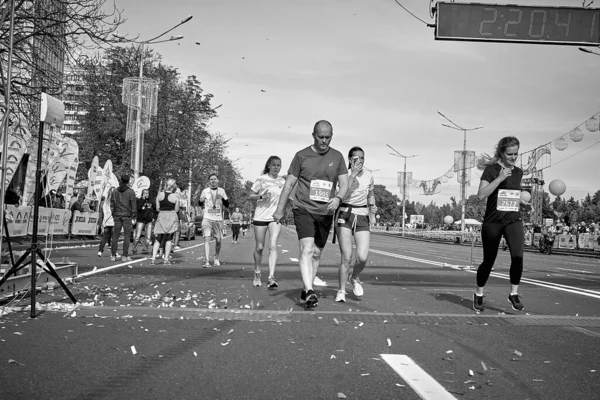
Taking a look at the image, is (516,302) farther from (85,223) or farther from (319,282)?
(85,223)

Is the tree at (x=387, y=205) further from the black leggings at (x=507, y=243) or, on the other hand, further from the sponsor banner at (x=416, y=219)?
the black leggings at (x=507, y=243)

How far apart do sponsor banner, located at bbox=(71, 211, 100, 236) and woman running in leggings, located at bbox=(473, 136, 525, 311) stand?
17243 mm

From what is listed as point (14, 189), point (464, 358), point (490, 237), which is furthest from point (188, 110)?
point (464, 358)

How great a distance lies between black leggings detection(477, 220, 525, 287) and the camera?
22.8 feet

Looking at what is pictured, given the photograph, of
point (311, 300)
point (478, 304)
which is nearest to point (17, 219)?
point (311, 300)

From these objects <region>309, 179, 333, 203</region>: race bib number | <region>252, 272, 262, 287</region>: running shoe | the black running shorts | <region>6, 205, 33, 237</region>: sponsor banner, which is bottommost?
<region>252, 272, 262, 287</region>: running shoe

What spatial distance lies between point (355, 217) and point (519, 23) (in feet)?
20.1

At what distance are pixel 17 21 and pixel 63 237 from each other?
12097 mm

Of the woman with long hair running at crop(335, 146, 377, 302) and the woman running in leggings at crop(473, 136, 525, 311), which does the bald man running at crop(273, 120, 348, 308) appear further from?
the woman running in leggings at crop(473, 136, 525, 311)

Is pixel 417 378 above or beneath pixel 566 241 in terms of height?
beneath

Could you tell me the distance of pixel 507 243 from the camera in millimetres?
6898

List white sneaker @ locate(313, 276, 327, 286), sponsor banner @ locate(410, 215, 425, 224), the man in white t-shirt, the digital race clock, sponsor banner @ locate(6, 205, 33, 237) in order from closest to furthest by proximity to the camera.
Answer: white sneaker @ locate(313, 276, 327, 286)
the digital race clock
the man in white t-shirt
sponsor banner @ locate(6, 205, 33, 237)
sponsor banner @ locate(410, 215, 425, 224)

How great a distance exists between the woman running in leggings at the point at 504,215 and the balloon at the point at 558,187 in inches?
1201

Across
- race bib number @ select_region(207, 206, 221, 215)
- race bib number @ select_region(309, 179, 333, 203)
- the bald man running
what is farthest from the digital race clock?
race bib number @ select_region(309, 179, 333, 203)
